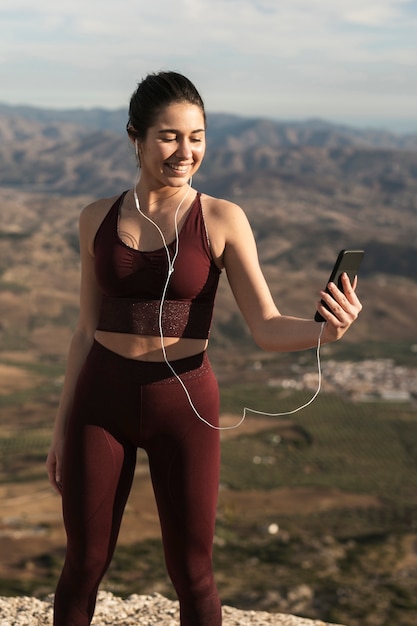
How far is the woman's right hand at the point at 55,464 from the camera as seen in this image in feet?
15.0

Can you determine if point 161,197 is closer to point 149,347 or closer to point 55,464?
point 149,347

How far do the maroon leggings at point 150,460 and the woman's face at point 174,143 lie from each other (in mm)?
940

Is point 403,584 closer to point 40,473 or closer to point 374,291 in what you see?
point 40,473

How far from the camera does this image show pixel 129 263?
13.4 feet

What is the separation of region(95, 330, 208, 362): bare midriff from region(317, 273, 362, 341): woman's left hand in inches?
30.1

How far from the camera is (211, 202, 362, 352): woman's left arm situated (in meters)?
3.94

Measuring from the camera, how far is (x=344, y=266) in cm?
385

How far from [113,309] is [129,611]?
4159mm

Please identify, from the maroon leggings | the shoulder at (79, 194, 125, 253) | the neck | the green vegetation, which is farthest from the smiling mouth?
the green vegetation

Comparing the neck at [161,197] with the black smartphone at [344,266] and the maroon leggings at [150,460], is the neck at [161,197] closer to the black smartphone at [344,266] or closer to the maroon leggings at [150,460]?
the maroon leggings at [150,460]

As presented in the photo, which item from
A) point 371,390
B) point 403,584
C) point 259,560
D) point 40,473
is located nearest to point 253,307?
point 403,584

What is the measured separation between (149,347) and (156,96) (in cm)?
123

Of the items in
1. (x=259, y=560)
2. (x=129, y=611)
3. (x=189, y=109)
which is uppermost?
(x=189, y=109)

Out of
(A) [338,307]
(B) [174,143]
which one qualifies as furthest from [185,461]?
(B) [174,143]
